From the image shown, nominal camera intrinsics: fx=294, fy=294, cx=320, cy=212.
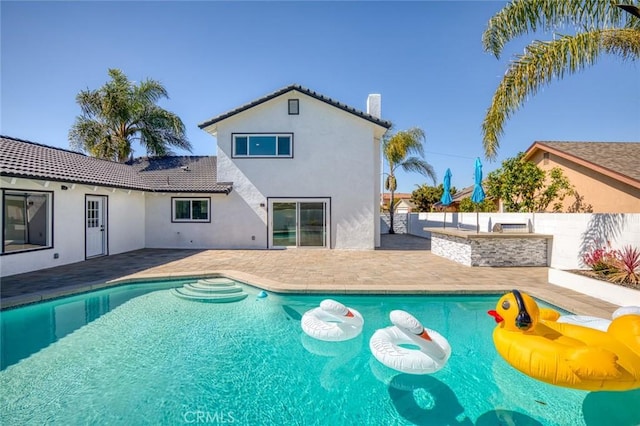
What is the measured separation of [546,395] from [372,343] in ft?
8.63

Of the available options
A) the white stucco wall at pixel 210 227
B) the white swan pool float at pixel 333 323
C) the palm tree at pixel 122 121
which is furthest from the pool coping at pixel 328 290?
the palm tree at pixel 122 121

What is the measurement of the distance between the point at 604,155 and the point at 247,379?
66.7 feet

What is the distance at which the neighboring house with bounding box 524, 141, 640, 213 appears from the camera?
13281mm

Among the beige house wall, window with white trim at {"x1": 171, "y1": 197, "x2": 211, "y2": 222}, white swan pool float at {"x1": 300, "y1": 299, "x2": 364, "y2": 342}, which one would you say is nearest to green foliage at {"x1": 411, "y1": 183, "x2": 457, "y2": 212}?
the beige house wall

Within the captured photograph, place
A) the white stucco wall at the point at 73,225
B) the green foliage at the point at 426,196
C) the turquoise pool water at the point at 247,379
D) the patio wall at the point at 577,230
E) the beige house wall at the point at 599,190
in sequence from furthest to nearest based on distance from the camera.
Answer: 1. the green foliage at the point at 426,196
2. the beige house wall at the point at 599,190
3. the white stucco wall at the point at 73,225
4. the patio wall at the point at 577,230
5. the turquoise pool water at the point at 247,379

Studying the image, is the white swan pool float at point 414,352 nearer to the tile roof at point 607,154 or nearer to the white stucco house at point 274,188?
the white stucco house at point 274,188

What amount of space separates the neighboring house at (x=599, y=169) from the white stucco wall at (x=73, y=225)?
75.9ft

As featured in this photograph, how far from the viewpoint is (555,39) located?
798 cm

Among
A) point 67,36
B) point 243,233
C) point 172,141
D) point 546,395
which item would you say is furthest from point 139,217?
point 546,395

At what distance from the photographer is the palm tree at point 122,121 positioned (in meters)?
22.5

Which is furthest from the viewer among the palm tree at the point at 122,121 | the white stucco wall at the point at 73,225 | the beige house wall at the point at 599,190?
the palm tree at the point at 122,121

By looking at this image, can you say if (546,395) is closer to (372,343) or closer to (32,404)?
(372,343)

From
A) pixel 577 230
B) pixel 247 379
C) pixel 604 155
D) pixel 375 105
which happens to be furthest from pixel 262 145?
pixel 604 155

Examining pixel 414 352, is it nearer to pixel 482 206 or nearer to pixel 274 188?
pixel 274 188
